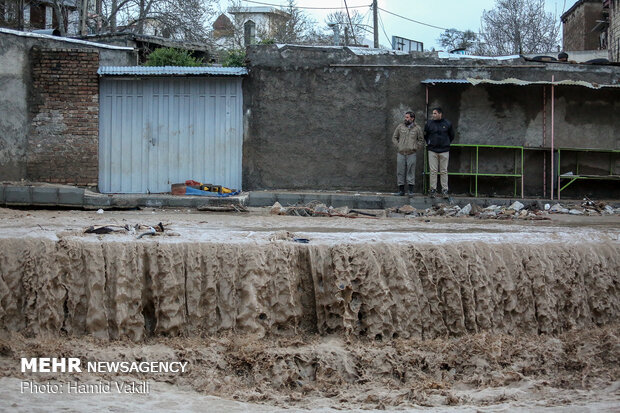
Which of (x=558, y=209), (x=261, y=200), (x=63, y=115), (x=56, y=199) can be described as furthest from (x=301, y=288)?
(x=63, y=115)

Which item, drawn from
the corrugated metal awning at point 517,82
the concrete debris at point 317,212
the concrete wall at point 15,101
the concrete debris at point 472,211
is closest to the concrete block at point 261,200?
the concrete debris at point 472,211

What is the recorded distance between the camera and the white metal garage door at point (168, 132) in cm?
1316

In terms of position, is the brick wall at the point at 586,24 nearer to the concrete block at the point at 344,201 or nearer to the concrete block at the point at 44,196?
the concrete block at the point at 344,201

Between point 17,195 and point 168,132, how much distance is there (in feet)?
10.2

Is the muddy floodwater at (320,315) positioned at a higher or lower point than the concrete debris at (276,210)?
lower

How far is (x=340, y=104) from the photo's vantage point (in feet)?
43.9

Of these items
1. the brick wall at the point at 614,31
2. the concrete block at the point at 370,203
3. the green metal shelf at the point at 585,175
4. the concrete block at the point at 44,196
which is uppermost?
the brick wall at the point at 614,31

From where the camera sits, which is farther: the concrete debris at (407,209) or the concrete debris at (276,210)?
the concrete debris at (407,209)

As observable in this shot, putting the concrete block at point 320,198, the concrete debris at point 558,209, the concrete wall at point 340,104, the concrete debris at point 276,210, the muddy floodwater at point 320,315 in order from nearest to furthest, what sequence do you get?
the muddy floodwater at point 320,315 → the concrete debris at point 276,210 → the concrete debris at point 558,209 → the concrete block at point 320,198 → the concrete wall at point 340,104

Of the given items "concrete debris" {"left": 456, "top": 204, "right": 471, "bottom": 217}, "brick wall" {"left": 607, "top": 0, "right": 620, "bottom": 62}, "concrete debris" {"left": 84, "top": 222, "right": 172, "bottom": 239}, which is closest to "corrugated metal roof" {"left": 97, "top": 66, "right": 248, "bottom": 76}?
"concrete debris" {"left": 456, "top": 204, "right": 471, "bottom": 217}

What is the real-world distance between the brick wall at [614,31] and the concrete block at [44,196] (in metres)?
17.4

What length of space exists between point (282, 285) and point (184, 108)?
737 centimetres

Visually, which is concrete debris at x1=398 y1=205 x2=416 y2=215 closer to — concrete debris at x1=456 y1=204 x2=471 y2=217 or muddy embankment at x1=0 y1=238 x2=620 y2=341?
concrete debris at x1=456 y1=204 x2=471 y2=217

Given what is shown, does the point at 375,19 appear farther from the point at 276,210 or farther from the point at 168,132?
the point at 276,210
